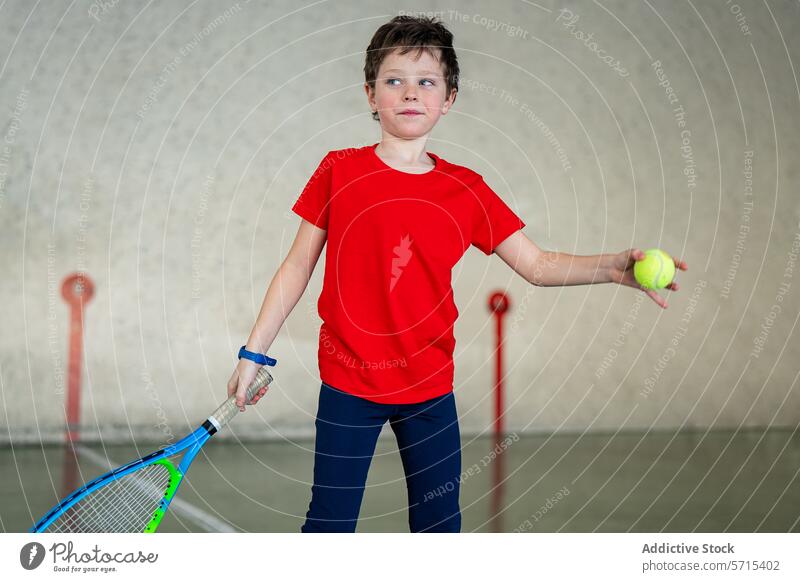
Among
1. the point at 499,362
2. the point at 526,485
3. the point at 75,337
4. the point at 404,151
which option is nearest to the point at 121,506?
the point at 404,151

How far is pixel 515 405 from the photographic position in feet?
19.6

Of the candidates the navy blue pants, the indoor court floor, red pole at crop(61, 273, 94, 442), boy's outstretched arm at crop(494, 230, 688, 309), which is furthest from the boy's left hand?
red pole at crop(61, 273, 94, 442)

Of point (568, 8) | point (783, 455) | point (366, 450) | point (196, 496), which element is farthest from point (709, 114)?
point (366, 450)

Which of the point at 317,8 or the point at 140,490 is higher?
the point at 317,8

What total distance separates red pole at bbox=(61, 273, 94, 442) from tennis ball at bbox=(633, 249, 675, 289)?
3.97m

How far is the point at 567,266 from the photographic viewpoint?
2.12 m

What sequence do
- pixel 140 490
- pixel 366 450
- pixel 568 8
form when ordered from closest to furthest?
pixel 366 450 < pixel 140 490 < pixel 568 8

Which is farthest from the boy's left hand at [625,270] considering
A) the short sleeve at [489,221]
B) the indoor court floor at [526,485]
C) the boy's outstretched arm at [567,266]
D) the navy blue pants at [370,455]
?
the indoor court floor at [526,485]

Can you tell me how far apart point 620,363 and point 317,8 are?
9.57 feet

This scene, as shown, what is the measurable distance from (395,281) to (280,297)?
0.26m

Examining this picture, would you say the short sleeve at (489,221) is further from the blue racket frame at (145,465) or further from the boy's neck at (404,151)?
the blue racket frame at (145,465)

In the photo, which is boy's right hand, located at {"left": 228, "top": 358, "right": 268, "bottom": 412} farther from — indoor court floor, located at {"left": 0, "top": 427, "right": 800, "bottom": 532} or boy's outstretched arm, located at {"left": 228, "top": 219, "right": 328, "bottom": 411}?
indoor court floor, located at {"left": 0, "top": 427, "right": 800, "bottom": 532}
